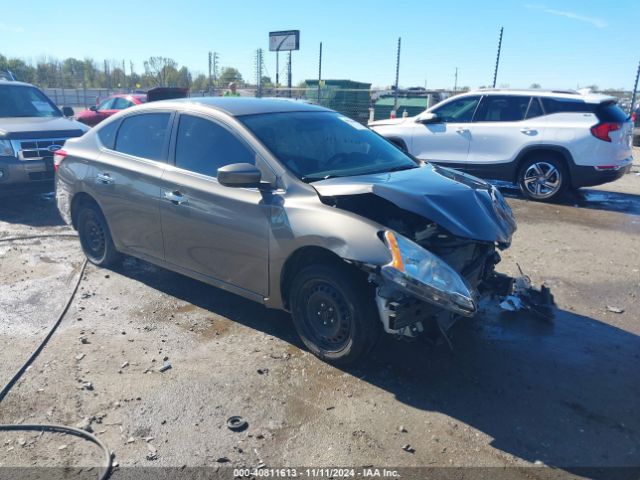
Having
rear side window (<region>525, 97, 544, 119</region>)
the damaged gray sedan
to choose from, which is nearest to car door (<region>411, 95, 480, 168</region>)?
rear side window (<region>525, 97, 544, 119</region>)

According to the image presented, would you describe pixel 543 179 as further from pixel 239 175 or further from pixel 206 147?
pixel 239 175

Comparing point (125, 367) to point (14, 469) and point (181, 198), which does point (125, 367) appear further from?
point (181, 198)

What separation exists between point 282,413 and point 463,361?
1430 mm

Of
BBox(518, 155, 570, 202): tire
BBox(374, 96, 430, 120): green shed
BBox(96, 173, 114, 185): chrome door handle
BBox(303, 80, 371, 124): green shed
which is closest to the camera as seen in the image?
BBox(96, 173, 114, 185): chrome door handle

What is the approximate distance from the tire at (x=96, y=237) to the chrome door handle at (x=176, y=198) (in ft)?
4.03

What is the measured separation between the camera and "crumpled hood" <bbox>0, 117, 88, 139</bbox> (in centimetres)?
796

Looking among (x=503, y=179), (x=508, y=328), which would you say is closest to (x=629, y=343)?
(x=508, y=328)

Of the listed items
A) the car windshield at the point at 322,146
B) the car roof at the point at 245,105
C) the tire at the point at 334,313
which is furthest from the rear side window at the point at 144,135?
the tire at the point at 334,313

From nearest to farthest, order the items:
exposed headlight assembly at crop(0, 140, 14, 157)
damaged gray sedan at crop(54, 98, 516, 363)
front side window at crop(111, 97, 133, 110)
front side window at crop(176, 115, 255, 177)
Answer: damaged gray sedan at crop(54, 98, 516, 363), front side window at crop(176, 115, 255, 177), exposed headlight assembly at crop(0, 140, 14, 157), front side window at crop(111, 97, 133, 110)

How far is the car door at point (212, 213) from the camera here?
398 centimetres

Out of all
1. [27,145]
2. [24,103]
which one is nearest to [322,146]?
[27,145]

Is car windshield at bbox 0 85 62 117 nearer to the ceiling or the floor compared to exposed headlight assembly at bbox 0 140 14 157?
nearer to the ceiling

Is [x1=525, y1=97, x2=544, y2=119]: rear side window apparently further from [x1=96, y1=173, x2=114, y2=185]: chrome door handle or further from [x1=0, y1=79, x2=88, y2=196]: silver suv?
[x1=0, y1=79, x2=88, y2=196]: silver suv

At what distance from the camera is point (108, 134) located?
5.34m
